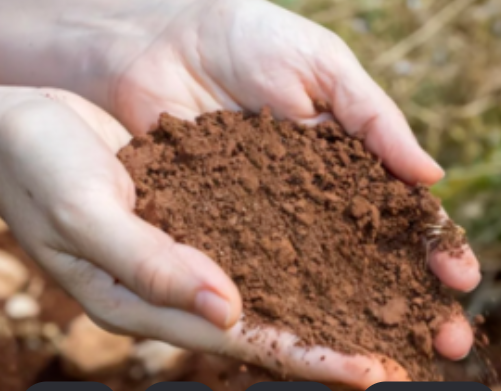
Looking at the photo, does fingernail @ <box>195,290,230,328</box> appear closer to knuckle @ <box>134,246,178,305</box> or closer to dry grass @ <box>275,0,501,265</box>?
knuckle @ <box>134,246,178,305</box>

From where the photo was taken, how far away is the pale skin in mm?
837

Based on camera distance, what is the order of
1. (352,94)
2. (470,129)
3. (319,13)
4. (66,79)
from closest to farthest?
(352,94)
(66,79)
(470,129)
(319,13)

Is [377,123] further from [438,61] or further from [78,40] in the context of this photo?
[438,61]

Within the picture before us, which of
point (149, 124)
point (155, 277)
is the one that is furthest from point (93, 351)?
point (155, 277)

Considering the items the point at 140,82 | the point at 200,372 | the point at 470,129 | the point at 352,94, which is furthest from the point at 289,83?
the point at 470,129

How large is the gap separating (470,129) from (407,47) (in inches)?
12.5

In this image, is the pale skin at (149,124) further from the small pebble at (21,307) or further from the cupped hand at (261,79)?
the small pebble at (21,307)

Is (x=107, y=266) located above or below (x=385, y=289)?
above

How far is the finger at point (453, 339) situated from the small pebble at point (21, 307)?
0.94 metres

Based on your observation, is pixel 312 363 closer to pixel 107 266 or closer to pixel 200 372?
pixel 107 266

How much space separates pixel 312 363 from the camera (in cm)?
85

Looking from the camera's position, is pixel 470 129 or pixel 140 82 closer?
pixel 140 82

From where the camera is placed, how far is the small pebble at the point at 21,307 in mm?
1435

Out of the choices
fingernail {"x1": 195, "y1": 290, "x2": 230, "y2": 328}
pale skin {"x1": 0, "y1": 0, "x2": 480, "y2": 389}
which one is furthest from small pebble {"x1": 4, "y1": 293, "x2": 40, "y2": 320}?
fingernail {"x1": 195, "y1": 290, "x2": 230, "y2": 328}
